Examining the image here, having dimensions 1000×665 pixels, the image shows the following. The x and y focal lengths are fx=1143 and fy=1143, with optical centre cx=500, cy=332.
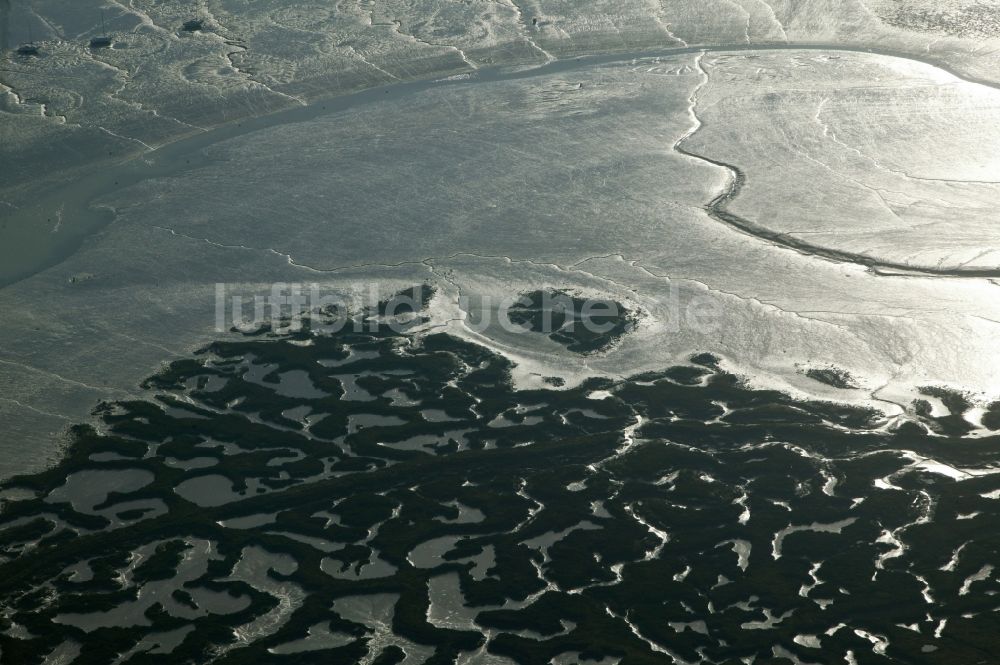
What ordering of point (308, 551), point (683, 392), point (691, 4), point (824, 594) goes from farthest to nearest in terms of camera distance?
1. point (691, 4)
2. point (683, 392)
3. point (308, 551)
4. point (824, 594)

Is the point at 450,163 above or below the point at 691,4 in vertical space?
below

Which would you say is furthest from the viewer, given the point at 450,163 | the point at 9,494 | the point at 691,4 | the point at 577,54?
the point at 691,4

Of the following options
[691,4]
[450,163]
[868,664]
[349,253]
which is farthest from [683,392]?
[691,4]

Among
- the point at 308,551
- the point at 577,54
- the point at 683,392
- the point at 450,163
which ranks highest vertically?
the point at 577,54

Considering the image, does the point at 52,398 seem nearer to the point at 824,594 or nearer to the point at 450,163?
the point at 450,163

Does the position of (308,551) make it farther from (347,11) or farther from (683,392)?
(347,11)

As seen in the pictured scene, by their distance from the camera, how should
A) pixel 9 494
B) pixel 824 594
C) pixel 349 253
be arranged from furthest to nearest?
1. pixel 349 253
2. pixel 9 494
3. pixel 824 594

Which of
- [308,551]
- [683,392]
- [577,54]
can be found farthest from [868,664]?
[577,54]

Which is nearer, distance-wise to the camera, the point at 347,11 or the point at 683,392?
the point at 683,392

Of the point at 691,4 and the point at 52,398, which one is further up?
the point at 691,4
